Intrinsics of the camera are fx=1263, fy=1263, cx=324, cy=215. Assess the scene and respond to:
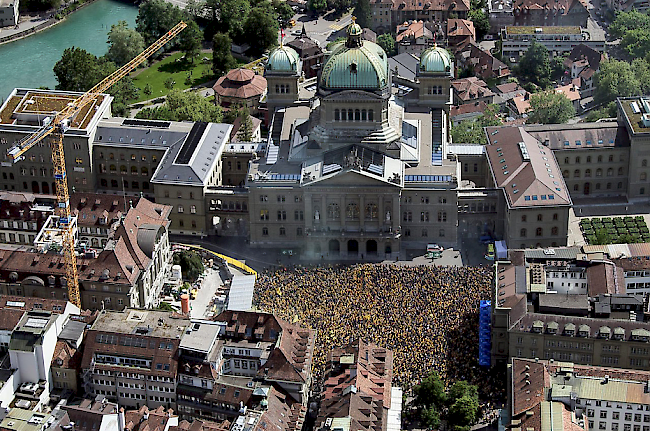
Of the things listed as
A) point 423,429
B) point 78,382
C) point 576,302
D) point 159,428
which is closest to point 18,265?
point 78,382

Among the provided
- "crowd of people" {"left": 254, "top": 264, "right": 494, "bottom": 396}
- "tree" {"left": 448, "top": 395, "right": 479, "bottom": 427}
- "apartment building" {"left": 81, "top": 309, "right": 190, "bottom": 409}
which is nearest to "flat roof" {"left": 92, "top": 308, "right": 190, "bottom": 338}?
"apartment building" {"left": 81, "top": 309, "right": 190, "bottom": 409}

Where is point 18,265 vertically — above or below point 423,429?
above

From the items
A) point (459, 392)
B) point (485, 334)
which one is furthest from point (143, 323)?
point (485, 334)

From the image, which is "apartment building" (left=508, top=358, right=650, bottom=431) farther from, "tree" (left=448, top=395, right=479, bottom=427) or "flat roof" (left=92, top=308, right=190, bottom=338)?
"flat roof" (left=92, top=308, right=190, bottom=338)

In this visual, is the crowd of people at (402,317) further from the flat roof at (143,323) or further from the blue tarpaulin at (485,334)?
the flat roof at (143,323)

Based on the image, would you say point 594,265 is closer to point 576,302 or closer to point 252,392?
point 576,302
